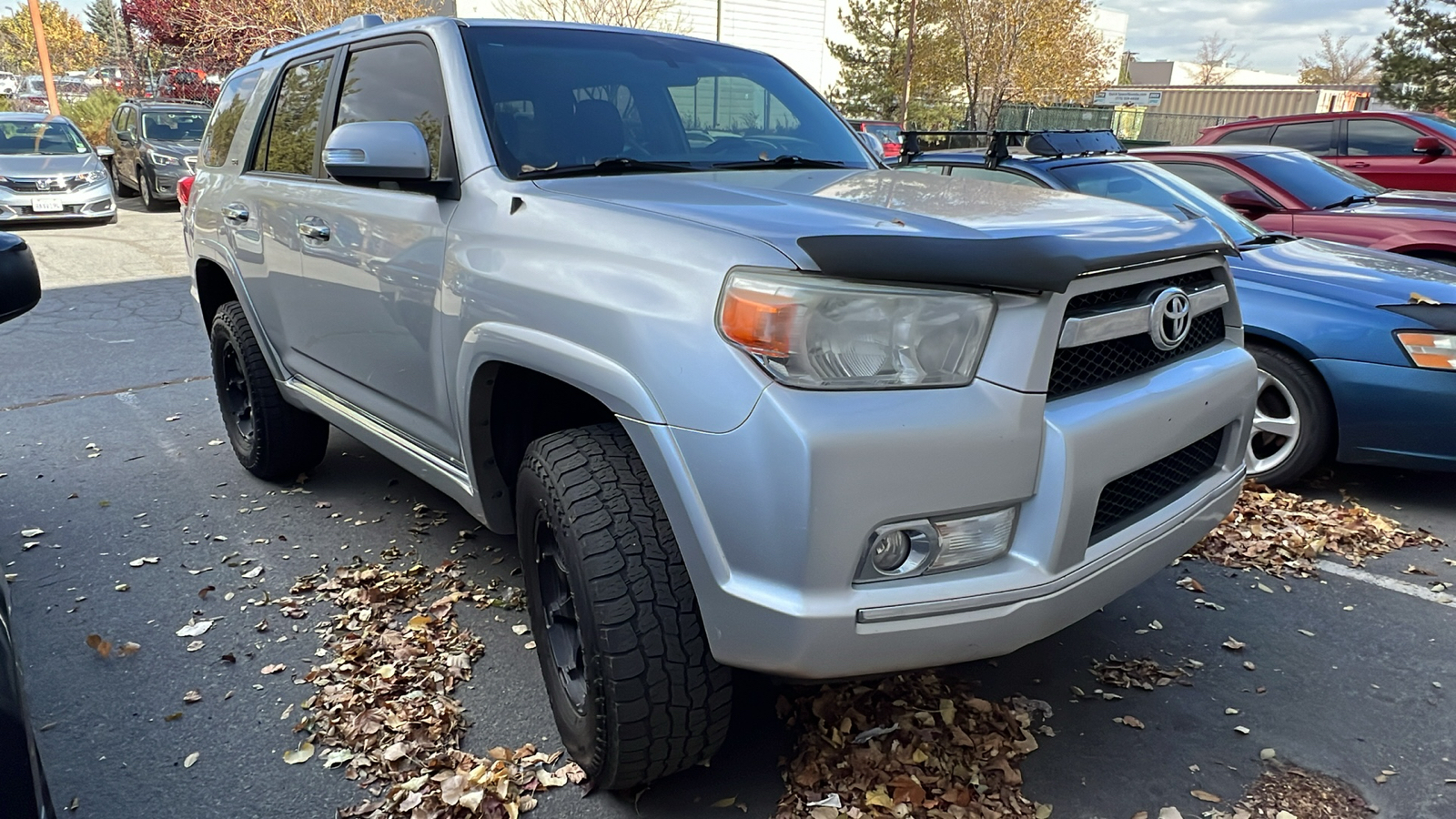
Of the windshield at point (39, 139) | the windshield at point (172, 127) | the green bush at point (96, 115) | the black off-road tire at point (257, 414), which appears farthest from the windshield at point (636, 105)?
the green bush at point (96, 115)

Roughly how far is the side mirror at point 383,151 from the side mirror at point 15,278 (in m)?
0.81

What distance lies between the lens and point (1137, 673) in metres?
2.86

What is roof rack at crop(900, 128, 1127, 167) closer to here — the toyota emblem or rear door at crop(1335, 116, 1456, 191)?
the toyota emblem

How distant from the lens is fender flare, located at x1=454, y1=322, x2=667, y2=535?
199 cm

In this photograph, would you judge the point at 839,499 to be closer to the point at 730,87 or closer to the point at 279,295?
the point at 730,87

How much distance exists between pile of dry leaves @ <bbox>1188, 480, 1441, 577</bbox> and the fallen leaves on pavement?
3.09 feet

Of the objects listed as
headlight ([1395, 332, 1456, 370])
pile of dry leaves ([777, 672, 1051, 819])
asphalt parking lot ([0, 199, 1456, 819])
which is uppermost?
headlight ([1395, 332, 1456, 370])

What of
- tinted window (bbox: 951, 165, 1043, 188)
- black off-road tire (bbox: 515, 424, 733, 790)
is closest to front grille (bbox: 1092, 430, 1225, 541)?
black off-road tire (bbox: 515, 424, 733, 790)

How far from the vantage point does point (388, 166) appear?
2.54m

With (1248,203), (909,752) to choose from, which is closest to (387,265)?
(909,752)

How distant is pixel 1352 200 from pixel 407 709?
6.74m

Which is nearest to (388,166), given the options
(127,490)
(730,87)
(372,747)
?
(730,87)

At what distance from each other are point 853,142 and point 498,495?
1.83 meters

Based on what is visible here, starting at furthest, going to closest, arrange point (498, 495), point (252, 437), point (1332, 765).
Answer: point (252, 437) < point (498, 495) < point (1332, 765)
